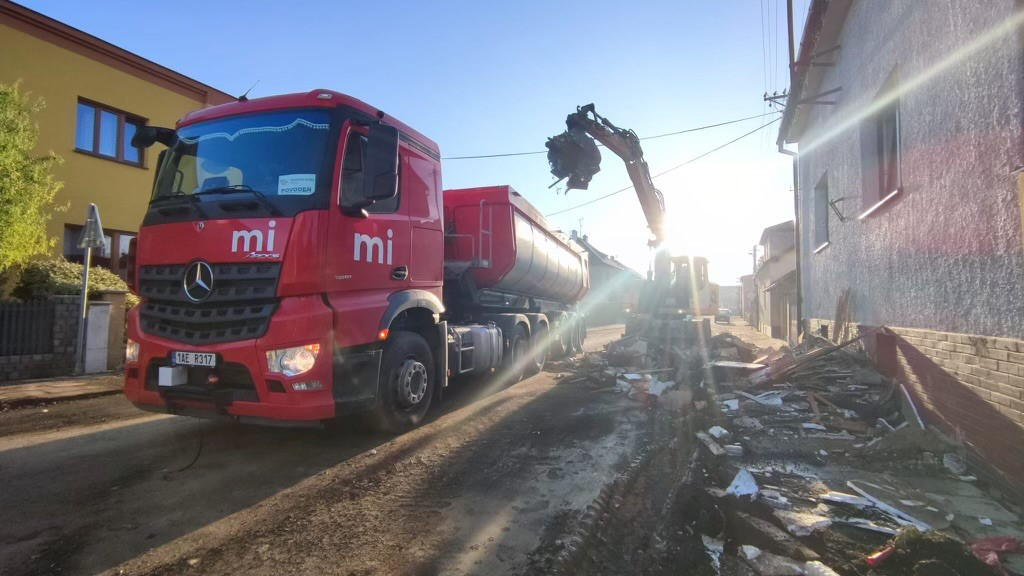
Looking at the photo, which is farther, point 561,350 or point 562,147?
point 561,350

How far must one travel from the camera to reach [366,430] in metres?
5.33

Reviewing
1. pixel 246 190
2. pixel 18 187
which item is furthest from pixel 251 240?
pixel 18 187

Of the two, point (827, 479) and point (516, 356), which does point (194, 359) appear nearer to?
point (827, 479)

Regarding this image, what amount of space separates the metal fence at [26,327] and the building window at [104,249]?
8.95 feet

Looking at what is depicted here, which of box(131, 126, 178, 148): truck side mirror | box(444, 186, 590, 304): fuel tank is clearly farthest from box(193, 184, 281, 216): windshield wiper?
box(444, 186, 590, 304): fuel tank

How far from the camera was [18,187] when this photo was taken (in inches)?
328

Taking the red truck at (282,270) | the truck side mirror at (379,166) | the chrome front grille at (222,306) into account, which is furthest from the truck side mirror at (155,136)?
the truck side mirror at (379,166)

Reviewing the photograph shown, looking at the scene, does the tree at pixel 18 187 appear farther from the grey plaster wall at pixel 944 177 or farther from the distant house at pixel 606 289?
the distant house at pixel 606 289

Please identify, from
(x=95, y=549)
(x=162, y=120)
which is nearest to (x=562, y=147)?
(x=95, y=549)

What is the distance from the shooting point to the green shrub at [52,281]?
9070 mm

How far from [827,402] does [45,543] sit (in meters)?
7.21

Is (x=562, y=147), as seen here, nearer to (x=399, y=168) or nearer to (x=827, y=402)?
(x=399, y=168)

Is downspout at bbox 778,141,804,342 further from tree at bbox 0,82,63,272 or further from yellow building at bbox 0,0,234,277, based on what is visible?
yellow building at bbox 0,0,234,277

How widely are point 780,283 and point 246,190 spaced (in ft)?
74.3
